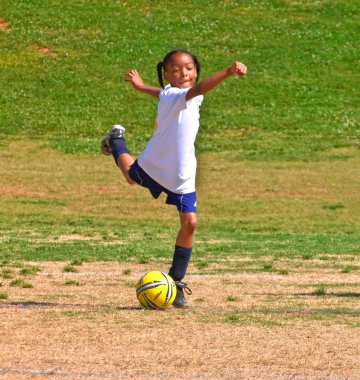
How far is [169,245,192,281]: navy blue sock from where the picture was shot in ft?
33.4

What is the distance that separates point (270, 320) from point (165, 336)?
1.19 m

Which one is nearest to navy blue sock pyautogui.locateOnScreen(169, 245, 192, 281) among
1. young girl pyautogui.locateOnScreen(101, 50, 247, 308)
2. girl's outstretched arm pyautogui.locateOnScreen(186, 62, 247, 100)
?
young girl pyautogui.locateOnScreen(101, 50, 247, 308)

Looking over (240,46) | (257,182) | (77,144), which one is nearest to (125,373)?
(257,182)

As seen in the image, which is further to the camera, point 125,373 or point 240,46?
point 240,46

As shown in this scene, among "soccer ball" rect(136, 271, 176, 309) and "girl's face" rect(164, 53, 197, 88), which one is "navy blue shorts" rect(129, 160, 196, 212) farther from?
"girl's face" rect(164, 53, 197, 88)

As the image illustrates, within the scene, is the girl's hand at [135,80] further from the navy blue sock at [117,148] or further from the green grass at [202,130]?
the green grass at [202,130]

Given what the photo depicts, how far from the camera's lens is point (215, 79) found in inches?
368

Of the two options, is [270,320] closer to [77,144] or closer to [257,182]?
[257,182]

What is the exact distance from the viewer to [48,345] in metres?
7.98

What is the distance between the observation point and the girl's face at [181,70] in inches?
398

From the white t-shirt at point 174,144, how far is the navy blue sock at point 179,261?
53 cm

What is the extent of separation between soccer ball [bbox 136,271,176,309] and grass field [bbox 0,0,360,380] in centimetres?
20

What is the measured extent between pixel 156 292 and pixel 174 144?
4.17ft

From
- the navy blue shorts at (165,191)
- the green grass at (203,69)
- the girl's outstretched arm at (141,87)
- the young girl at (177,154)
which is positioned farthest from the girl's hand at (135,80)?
the green grass at (203,69)
